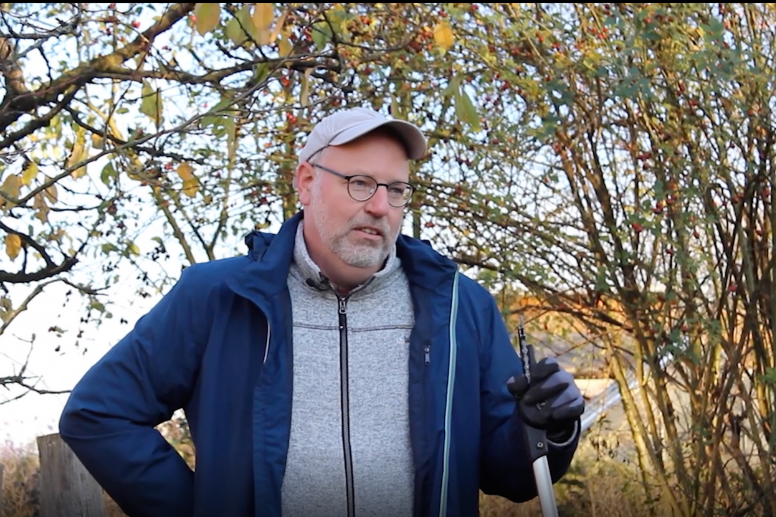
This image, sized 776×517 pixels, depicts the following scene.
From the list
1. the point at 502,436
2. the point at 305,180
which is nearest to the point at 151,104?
the point at 305,180

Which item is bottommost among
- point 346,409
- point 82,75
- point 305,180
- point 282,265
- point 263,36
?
point 346,409

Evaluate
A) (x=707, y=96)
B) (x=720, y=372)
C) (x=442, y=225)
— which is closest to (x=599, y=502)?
(x=720, y=372)

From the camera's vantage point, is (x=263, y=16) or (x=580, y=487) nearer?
(x=263, y=16)

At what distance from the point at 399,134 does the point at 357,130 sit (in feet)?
0.48

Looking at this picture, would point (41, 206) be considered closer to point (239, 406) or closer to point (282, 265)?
point (282, 265)

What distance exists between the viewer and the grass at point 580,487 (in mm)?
5855

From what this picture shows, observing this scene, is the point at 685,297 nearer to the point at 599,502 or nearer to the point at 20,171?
the point at 599,502

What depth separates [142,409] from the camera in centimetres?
258

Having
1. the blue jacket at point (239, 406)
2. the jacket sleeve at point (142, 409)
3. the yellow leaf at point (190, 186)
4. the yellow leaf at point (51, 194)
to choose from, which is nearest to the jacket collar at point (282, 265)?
the blue jacket at point (239, 406)

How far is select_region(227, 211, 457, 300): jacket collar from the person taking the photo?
2656 millimetres

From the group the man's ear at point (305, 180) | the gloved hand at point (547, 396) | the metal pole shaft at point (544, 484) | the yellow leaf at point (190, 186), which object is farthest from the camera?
the yellow leaf at point (190, 186)

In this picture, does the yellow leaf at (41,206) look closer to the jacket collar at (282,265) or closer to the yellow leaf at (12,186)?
the yellow leaf at (12,186)

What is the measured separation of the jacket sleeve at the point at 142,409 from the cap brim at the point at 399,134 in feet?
2.00

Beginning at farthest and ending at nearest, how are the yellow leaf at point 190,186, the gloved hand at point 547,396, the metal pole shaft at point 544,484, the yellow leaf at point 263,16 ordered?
the yellow leaf at point 190,186 < the yellow leaf at point 263,16 < the metal pole shaft at point 544,484 < the gloved hand at point 547,396
